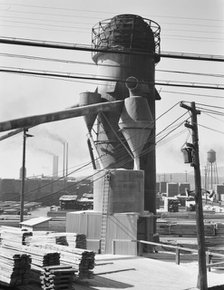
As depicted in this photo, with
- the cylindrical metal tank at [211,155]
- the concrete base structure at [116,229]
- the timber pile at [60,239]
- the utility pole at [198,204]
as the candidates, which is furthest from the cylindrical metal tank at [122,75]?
the cylindrical metal tank at [211,155]

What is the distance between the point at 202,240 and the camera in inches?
672

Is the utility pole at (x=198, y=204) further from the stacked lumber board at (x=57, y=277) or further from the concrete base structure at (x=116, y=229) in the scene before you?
the concrete base structure at (x=116, y=229)

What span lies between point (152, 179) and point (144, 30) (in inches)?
553

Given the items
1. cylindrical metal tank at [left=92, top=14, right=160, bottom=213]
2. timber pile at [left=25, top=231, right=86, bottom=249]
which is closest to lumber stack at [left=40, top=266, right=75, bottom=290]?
timber pile at [left=25, top=231, right=86, bottom=249]

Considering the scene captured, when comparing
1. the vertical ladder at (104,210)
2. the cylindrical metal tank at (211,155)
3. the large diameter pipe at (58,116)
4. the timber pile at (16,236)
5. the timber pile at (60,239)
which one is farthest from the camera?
the cylindrical metal tank at (211,155)

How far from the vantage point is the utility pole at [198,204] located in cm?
1642

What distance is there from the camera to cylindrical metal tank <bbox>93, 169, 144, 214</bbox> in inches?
1145

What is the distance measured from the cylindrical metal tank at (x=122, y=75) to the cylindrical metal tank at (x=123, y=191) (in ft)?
10.8

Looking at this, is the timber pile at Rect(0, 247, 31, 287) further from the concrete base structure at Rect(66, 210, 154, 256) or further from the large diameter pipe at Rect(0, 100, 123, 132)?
the concrete base structure at Rect(66, 210, 154, 256)

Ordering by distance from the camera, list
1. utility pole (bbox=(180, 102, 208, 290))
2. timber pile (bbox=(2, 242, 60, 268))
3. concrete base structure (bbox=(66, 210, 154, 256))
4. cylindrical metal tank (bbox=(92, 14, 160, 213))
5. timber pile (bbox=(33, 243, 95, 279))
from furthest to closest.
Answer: cylindrical metal tank (bbox=(92, 14, 160, 213))
concrete base structure (bbox=(66, 210, 154, 256))
utility pole (bbox=(180, 102, 208, 290))
timber pile (bbox=(33, 243, 95, 279))
timber pile (bbox=(2, 242, 60, 268))

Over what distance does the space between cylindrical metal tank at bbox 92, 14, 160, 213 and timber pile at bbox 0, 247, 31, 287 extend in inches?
734

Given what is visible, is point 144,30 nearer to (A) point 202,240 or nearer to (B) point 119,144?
(B) point 119,144

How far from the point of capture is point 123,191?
2914cm

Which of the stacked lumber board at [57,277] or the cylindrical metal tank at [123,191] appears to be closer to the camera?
the stacked lumber board at [57,277]
